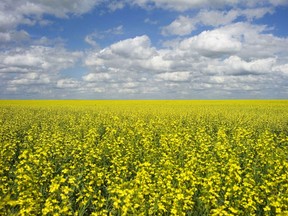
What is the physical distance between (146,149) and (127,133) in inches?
136

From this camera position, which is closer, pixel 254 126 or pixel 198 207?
pixel 198 207

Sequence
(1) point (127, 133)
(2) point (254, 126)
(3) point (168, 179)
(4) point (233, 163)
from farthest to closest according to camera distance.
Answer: (2) point (254, 126)
(1) point (127, 133)
(4) point (233, 163)
(3) point (168, 179)

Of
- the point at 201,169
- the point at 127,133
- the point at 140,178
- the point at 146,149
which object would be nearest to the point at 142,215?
the point at 140,178

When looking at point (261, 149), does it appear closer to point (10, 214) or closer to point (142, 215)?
point (142, 215)

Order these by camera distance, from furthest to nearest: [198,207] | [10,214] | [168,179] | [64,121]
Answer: [64,121], [168,179], [198,207], [10,214]

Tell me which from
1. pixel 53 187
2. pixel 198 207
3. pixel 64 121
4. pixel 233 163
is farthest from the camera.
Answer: pixel 64 121

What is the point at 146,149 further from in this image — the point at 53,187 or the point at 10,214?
the point at 10,214

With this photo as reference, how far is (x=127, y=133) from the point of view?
15023 mm

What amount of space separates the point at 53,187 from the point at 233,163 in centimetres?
479

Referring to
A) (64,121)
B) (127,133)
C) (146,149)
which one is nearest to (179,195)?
(146,149)

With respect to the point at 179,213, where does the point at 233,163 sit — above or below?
above

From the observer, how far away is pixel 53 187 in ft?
20.5

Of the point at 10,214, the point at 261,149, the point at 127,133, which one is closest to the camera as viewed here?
the point at 10,214

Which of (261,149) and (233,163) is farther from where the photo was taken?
Answer: (261,149)
